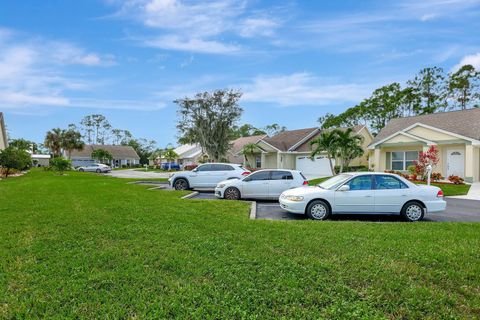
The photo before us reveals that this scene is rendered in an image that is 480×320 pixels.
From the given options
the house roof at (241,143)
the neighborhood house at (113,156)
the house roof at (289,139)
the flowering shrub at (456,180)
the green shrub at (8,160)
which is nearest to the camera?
the flowering shrub at (456,180)

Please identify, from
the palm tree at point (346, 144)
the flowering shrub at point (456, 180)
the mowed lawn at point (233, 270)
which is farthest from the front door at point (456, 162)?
the mowed lawn at point (233, 270)

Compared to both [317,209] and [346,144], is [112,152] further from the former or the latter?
[317,209]

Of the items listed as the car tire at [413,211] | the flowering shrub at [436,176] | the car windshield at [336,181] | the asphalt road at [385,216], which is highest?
the car windshield at [336,181]

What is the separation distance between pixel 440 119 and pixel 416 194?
22.0 metres

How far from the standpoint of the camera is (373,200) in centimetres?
885

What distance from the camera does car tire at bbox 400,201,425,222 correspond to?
8.85m

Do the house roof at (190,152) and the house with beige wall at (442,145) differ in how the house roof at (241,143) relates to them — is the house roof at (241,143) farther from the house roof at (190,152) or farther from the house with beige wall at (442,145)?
the house with beige wall at (442,145)

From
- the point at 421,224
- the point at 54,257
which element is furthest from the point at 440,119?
the point at 54,257

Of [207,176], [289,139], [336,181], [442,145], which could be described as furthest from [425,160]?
[289,139]

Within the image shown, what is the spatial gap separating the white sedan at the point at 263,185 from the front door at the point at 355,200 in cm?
332

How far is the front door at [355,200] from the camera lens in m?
8.85

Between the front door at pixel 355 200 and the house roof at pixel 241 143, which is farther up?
the house roof at pixel 241 143

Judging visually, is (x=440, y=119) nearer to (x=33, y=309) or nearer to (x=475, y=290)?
(x=475, y=290)

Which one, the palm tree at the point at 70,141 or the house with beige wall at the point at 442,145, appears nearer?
the house with beige wall at the point at 442,145
